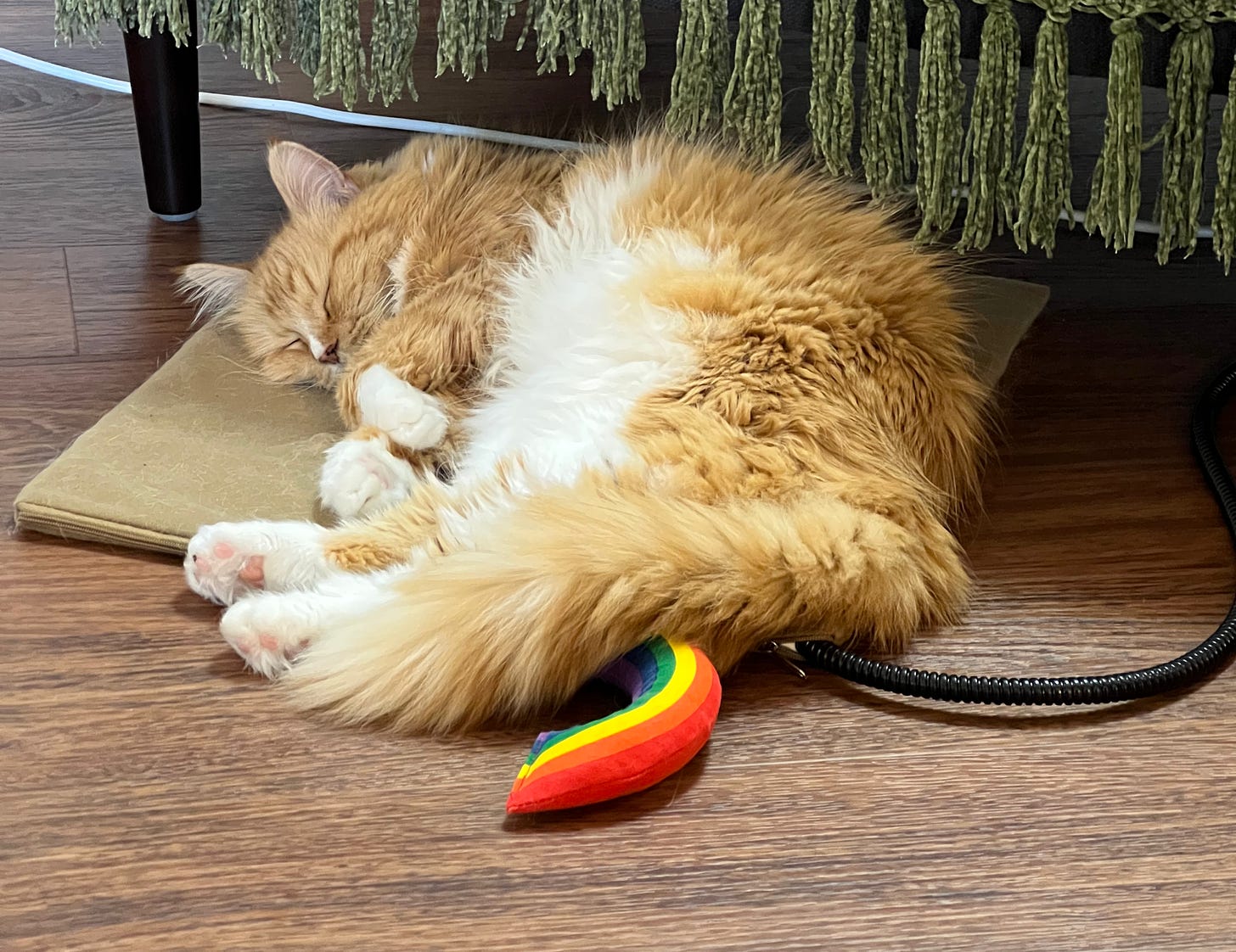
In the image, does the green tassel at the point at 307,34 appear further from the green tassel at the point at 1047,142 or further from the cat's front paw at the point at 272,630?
the green tassel at the point at 1047,142

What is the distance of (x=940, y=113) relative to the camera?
48.2 inches

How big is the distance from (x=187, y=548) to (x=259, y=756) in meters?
0.25

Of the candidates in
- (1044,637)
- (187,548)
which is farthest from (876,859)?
(187,548)

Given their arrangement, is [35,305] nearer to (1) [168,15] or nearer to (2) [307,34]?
(1) [168,15]

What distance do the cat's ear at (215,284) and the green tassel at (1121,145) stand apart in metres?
1.01

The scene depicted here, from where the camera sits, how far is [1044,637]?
1215 millimetres

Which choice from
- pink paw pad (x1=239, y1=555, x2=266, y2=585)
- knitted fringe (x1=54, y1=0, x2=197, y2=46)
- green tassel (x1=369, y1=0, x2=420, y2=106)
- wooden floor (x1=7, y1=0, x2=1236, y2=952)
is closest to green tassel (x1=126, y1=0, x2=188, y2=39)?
knitted fringe (x1=54, y1=0, x2=197, y2=46)

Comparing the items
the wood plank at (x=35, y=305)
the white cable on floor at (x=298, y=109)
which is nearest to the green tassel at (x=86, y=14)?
the wood plank at (x=35, y=305)

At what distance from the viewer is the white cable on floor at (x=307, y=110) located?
205 centimetres

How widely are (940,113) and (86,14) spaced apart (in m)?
1.02

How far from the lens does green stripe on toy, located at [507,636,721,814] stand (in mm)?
969

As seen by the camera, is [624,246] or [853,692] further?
[624,246]

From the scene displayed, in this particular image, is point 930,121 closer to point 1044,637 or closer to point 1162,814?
point 1044,637

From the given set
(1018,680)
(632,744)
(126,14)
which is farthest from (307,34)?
(1018,680)
